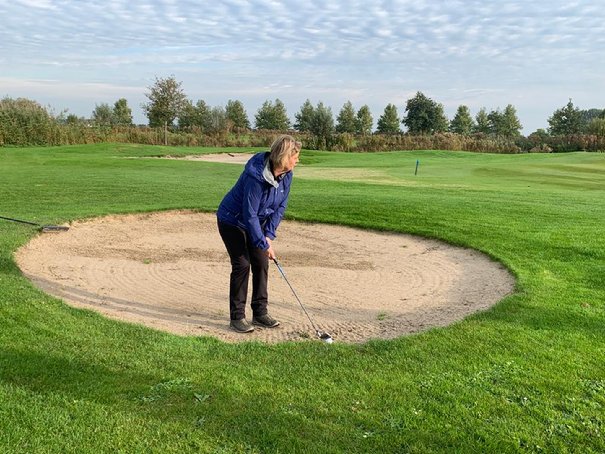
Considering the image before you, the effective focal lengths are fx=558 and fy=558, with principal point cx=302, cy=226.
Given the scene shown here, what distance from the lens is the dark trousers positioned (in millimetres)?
6559

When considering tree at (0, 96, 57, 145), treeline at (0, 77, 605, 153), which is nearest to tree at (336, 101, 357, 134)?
treeline at (0, 77, 605, 153)

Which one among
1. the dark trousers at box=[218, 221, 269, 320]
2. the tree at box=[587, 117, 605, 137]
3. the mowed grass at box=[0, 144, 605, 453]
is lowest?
the mowed grass at box=[0, 144, 605, 453]

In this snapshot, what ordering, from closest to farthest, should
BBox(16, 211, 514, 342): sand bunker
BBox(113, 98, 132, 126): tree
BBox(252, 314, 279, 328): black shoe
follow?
BBox(252, 314, 279, 328): black shoe
BBox(16, 211, 514, 342): sand bunker
BBox(113, 98, 132, 126): tree

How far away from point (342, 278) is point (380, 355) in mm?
3824

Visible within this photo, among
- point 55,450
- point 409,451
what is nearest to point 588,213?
point 409,451

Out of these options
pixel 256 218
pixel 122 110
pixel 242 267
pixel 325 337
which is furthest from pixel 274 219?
pixel 122 110

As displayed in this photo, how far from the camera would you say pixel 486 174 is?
91.7ft

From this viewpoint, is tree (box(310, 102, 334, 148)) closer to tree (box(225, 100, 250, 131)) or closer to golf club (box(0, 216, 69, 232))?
tree (box(225, 100, 250, 131))

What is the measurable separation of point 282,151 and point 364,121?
68832mm

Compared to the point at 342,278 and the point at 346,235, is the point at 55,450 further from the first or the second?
the point at 346,235

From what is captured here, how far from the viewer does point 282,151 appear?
19.8 ft

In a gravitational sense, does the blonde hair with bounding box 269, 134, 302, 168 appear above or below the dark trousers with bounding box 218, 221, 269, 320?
above

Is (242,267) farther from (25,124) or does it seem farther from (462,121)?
(462,121)

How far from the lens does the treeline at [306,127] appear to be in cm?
4338
